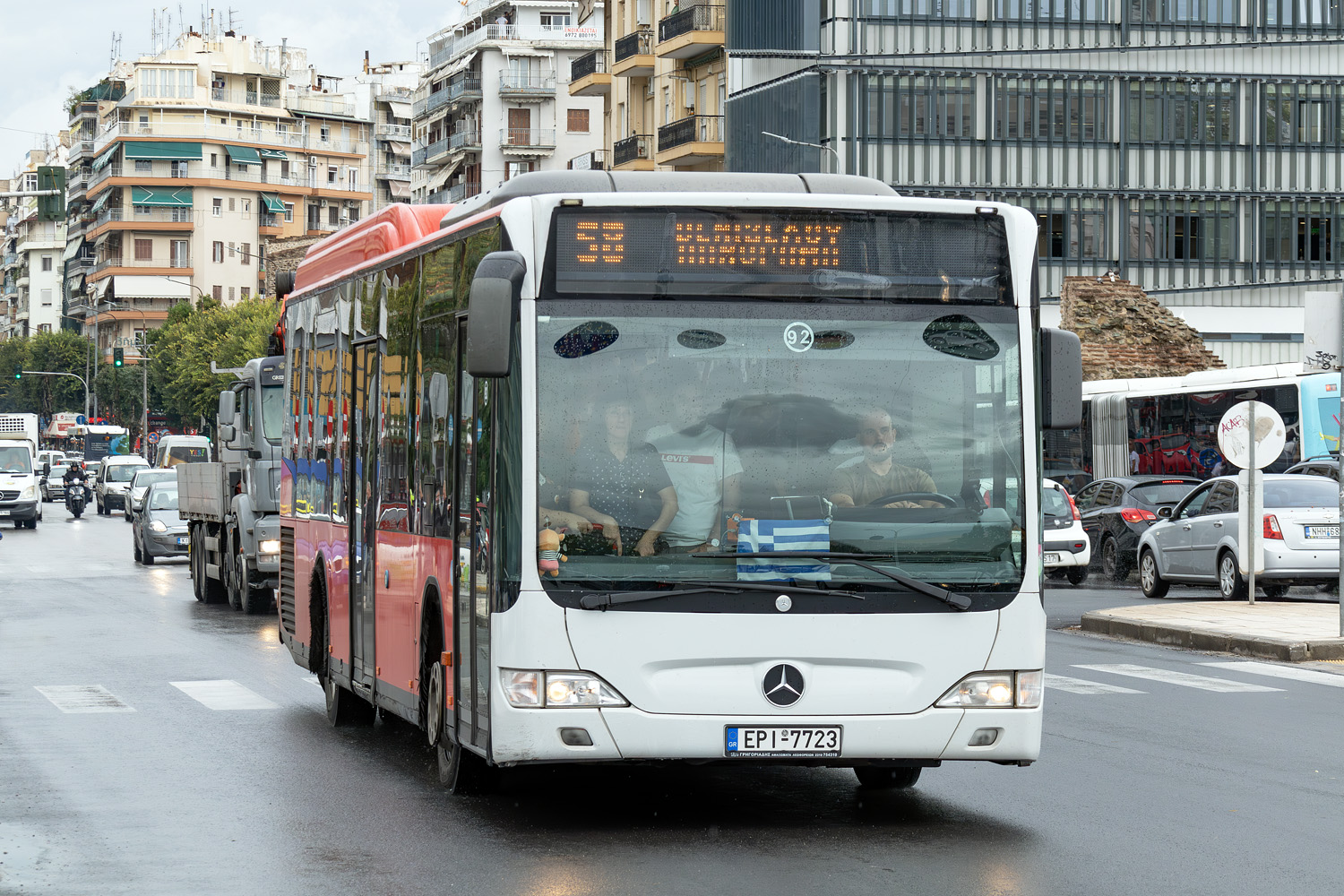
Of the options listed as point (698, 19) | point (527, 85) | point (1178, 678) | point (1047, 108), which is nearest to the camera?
point (1178, 678)

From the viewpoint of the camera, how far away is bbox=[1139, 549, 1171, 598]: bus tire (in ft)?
91.1

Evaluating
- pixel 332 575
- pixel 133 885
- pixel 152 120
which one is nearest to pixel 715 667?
pixel 133 885

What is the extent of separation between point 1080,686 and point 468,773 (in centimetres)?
741

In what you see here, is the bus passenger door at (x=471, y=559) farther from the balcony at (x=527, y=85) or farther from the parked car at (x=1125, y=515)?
the balcony at (x=527, y=85)

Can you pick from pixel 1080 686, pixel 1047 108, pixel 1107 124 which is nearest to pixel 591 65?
pixel 1047 108

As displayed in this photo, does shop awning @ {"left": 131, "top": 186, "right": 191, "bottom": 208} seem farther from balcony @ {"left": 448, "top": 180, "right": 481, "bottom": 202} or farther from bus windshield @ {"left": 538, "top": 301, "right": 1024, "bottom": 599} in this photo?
bus windshield @ {"left": 538, "top": 301, "right": 1024, "bottom": 599}

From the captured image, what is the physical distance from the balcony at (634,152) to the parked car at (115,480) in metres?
19.4

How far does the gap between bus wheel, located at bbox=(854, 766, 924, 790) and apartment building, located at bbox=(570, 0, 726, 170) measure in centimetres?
5849

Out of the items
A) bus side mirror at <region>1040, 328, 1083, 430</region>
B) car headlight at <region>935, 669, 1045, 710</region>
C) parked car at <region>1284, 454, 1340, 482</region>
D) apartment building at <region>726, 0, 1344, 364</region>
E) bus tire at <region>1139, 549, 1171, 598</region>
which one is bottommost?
bus tire at <region>1139, 549, 1171, 598</region>

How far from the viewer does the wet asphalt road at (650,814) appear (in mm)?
7984

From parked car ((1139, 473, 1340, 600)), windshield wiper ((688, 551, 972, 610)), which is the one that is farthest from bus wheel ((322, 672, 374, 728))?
parked car ((1139, 473, 1340, 600))

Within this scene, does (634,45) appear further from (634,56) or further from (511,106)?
(511,106)

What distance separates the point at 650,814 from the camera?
9492 mm

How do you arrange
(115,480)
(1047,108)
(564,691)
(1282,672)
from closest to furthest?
1. (564,691)
2. (1282,672)
3. (1047,108)
4. (115,480)
